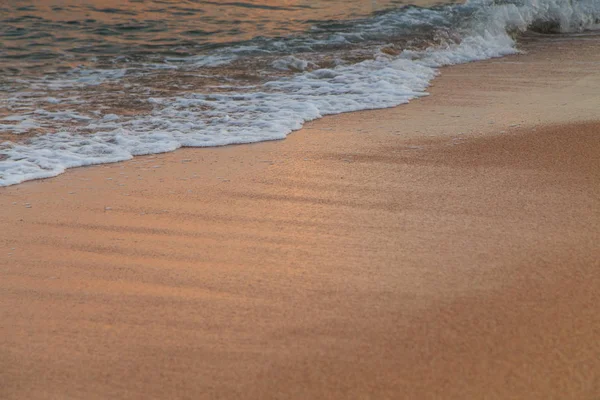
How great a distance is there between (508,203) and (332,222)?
85 centimetres

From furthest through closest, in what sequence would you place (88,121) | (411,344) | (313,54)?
(313,54) → (88,121) → (411,344)

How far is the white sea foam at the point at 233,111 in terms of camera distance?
4.78 meters

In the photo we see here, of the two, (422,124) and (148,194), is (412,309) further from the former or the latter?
(422,124)

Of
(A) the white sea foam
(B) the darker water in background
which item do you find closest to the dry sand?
(A) the white sea foam

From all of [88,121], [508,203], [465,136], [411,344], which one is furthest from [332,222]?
[88,121]

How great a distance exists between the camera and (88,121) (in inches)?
223

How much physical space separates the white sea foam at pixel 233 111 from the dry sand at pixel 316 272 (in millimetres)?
280

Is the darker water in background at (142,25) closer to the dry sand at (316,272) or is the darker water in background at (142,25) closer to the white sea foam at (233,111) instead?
the white sea foam at (233,111)

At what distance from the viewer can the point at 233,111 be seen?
19.3 ft

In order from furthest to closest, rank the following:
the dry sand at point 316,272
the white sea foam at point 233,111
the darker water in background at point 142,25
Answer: the darker water in background at point 142,25 < the white sea foam at point 233,111 < the dry sand at point 316,272

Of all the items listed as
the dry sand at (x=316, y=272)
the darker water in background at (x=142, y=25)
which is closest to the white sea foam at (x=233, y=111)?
the dry sand at (x=316, y=272)

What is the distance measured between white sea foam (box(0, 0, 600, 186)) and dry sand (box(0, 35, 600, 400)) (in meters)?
0.28

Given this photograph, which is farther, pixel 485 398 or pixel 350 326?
pixel 350 326

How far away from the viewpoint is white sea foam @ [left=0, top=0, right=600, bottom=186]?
4.78m
